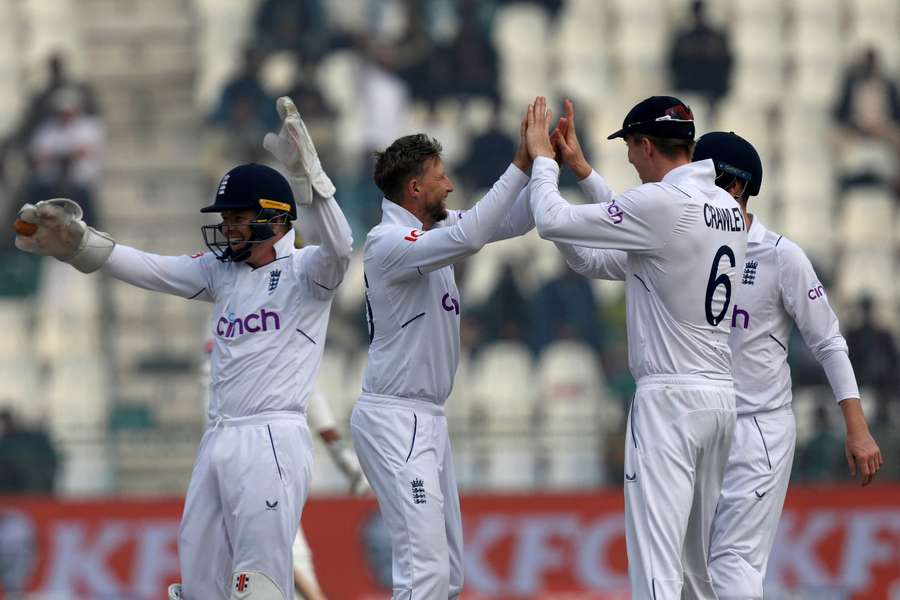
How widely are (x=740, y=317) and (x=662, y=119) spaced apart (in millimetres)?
1213

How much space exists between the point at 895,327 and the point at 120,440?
6974 mm

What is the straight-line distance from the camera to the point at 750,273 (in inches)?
310

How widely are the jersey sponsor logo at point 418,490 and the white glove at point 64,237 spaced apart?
1846 mm

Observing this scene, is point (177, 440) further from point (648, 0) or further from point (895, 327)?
point (648, 0)

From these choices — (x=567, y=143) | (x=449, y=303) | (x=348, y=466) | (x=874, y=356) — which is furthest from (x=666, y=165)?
(x=874, y=356)

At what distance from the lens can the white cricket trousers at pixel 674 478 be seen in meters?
6.92

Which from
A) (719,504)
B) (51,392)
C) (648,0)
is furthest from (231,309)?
(648,0)

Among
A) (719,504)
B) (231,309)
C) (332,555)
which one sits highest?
(231,309)

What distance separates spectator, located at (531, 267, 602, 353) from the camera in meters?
15.2

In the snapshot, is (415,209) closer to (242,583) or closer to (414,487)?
(414,487)

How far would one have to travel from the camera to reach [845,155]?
17.3 meters

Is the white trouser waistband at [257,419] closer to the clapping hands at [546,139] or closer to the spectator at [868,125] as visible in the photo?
the clapping hands at [546,139]

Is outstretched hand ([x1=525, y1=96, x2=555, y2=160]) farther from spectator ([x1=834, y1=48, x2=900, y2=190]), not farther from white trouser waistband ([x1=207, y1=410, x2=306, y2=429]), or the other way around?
spectator ([x1=834, y1=48, x2=900, y2=190])

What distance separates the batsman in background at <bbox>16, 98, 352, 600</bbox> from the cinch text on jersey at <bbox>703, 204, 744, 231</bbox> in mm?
1601
